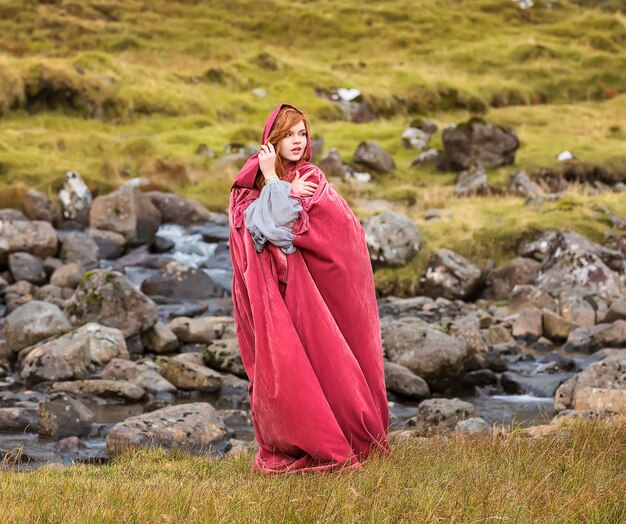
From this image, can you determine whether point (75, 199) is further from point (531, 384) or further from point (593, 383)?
point (593, 383)

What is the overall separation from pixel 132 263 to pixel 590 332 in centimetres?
1089

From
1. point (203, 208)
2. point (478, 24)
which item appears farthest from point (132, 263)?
point (478, 24)

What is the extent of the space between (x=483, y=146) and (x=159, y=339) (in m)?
17.2

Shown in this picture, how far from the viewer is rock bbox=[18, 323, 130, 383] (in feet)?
49.4

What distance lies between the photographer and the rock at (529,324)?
18550mm

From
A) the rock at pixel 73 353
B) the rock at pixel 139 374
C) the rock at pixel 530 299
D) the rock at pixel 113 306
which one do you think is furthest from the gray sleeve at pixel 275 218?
the rock at pixel 530 299

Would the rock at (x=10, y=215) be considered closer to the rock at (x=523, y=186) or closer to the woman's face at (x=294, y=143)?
the rock at (x=523, y=186)

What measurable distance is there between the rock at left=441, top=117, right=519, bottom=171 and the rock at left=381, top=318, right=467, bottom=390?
16.5 metres

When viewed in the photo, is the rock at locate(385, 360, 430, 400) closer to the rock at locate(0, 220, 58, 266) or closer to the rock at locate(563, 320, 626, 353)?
the rock at locate(563, 320, 626, 353)

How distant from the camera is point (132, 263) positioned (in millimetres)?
23703

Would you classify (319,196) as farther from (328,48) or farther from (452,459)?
(328,48)

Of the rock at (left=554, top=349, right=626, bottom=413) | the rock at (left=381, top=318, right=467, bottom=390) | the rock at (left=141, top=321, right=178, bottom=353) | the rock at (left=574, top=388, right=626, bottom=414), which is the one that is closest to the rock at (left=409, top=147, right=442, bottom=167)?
the rock at (left=141, top=321, right=178, bottom=353)

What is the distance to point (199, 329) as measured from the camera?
18.0 meters

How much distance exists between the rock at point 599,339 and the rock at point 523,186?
10577 millimetres
